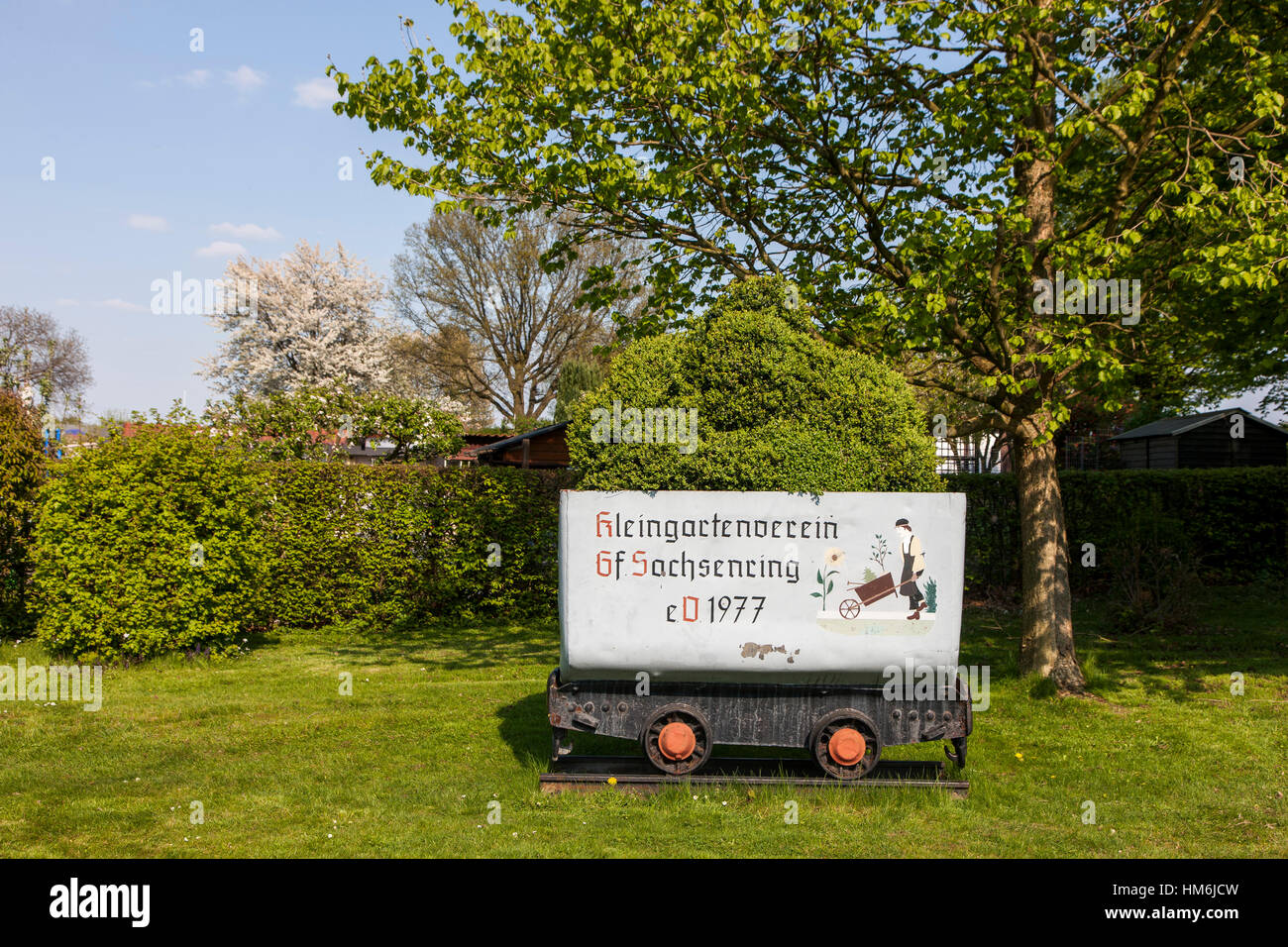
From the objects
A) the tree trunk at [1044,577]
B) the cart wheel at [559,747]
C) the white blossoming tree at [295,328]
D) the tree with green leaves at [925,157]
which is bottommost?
the cart wheel at [559,747]

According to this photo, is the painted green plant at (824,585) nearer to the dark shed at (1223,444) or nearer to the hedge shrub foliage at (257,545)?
the hedge shrub foliage at (257,545)

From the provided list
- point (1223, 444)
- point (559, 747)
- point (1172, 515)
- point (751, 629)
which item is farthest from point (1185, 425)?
point (559, 747)

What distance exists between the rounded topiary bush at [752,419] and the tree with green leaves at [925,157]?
2.25 m

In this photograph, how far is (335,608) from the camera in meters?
13.9

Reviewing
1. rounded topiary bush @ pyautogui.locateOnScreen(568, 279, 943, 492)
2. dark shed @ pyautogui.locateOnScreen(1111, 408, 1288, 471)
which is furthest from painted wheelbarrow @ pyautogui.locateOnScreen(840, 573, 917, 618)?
dark shed @ pyautogui.locateOnScreen(1111, 408, 1288, 471)

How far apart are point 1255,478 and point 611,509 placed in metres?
16.0

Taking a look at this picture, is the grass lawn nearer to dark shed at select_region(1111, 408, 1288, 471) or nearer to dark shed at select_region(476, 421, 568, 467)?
dark shed at select_region(1111, 408, 1288, 471)

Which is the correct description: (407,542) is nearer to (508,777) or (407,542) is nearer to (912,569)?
(508,777)

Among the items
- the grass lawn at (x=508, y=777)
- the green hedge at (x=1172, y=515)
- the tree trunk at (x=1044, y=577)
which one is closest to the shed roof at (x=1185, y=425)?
the green hedge at (x=1172, y=515)

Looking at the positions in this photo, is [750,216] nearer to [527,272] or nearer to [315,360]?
[527,272]

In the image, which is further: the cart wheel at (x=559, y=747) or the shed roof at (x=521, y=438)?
the shed roof at (x=521, y=438)

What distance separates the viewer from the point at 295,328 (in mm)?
50875

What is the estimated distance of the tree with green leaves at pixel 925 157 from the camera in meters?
8.94
